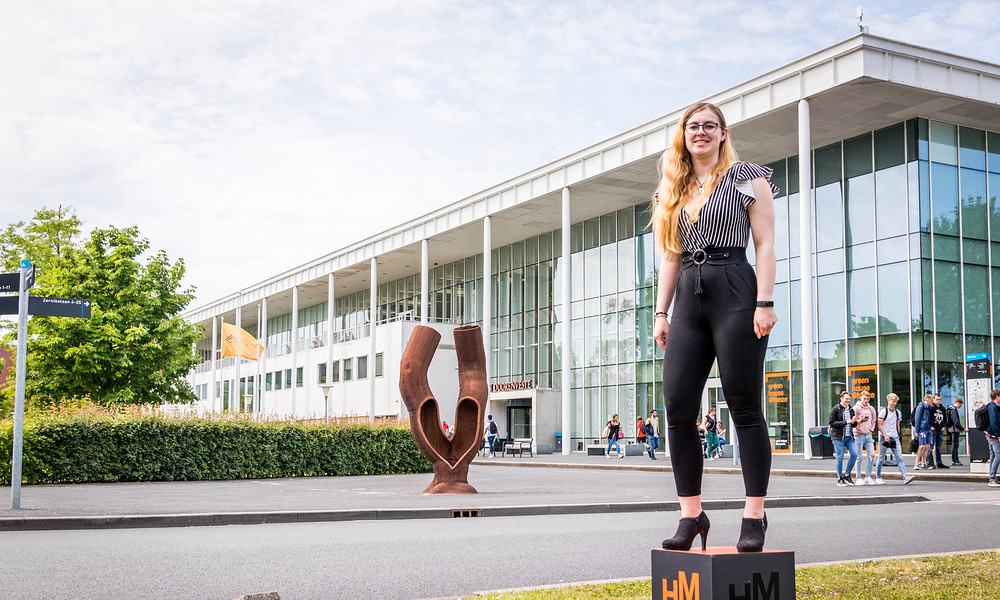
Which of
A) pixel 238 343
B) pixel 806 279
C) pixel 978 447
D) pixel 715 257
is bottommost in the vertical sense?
pixel 978 447

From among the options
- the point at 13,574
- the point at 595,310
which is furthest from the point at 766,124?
the point at 13,574

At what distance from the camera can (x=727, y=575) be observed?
364cm

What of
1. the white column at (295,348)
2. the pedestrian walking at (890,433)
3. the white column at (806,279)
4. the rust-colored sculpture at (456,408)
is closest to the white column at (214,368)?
the white column at (295,348)

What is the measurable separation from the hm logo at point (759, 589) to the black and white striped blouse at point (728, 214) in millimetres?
1376

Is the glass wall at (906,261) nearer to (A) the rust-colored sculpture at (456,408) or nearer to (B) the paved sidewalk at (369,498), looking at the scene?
(B) the paved sidewalk at (369,498)

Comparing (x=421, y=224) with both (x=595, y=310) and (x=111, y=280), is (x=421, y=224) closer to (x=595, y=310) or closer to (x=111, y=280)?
(x=595, y=310)

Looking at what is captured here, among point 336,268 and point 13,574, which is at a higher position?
point 336,268

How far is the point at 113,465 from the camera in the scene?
1998 cm

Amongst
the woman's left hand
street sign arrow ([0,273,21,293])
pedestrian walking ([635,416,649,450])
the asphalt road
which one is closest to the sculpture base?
the woman's left hand

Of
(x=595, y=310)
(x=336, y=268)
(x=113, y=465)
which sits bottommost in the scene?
(x=113, y=465)

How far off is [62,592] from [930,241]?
27.9 m

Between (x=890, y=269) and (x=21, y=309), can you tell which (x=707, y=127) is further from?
(x=890, y=269)

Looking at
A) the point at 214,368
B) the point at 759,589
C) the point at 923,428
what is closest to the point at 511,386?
the point at 923,428

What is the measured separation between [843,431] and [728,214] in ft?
49.8
